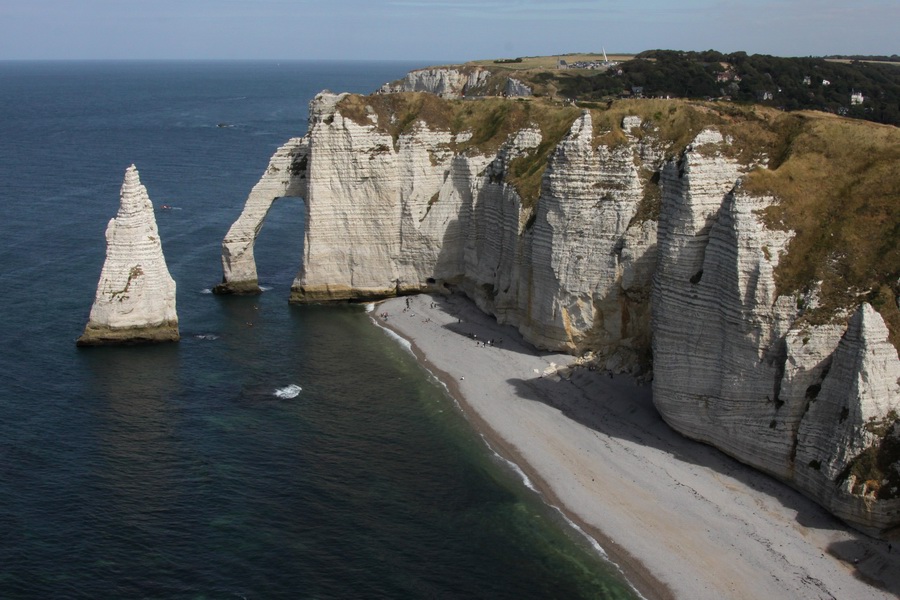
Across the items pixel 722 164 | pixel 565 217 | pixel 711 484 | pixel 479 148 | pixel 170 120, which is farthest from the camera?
pixel 170 120

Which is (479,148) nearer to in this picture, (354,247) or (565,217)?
(354,247)

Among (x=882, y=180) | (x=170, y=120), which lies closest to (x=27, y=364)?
(x=882, y=180)

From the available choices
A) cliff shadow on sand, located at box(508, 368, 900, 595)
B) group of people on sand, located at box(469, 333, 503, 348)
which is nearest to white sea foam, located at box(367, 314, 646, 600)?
cliff shadow on sand, located at box(508, 368, 900, 595)

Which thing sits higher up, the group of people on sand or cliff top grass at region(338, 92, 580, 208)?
cliff top grass at region(338, 92, 580, 208)

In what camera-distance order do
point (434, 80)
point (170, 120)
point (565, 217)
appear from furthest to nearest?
point (170, 120), point (434, 80), point (565, 217)

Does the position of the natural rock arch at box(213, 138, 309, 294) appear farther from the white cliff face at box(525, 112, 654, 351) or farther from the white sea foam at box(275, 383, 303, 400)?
the white cliff face at box(525, 112, 654, 351)

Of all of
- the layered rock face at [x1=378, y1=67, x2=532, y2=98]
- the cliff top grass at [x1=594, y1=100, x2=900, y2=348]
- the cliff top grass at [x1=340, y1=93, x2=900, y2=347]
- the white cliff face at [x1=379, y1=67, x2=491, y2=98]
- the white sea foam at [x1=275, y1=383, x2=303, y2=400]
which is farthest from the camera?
the white cliff face at [x1=379, y1=67, x2=491, y2=98]
